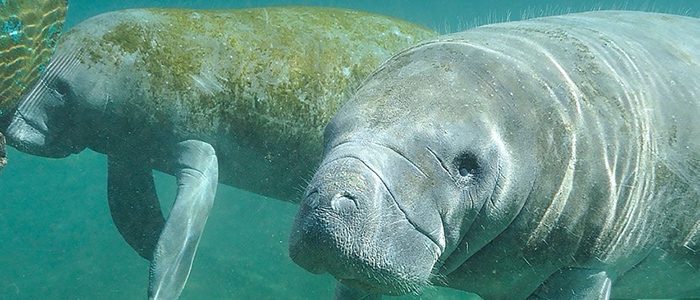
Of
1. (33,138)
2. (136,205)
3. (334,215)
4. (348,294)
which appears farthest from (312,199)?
(136,205)

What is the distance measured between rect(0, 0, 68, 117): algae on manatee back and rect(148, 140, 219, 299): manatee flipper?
4.86 ft

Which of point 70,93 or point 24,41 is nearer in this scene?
point 24,41

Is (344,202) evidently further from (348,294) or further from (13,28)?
(13,28)

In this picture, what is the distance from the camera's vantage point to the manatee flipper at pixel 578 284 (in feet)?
11.2

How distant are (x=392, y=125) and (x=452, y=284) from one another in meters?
1.39

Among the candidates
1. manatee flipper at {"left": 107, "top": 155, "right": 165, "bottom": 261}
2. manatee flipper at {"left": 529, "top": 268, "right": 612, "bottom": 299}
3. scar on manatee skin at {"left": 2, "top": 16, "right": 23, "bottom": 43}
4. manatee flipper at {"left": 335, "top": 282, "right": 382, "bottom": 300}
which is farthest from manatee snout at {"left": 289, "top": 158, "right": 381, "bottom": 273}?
manatee flipper at {"left": 107, "top": 155, "right": 165, "bottom": 261}

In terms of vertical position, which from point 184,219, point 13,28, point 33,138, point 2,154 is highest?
point 13,28

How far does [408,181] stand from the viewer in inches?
100.0

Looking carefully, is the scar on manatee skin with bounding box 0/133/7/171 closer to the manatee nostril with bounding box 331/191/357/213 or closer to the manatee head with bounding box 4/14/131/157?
the manatee head with bounding box 4/14/131/157

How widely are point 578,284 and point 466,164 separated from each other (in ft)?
3.92

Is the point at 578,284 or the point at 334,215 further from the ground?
the point at 334,215

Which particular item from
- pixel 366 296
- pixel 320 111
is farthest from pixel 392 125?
pixel 320 111

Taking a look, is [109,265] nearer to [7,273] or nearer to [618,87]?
[7,273]

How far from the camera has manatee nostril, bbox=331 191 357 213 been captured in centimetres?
233
